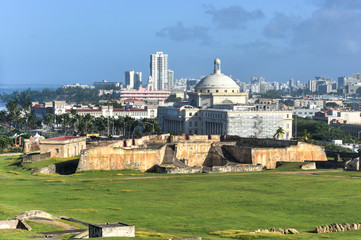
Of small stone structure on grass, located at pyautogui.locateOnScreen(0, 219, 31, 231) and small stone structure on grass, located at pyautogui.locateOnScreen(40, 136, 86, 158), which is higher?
small stone structure on grass, located at pyautogui.locateOnScreen(40, 136, 86, 158)

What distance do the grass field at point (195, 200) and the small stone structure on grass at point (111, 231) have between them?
4.33ft

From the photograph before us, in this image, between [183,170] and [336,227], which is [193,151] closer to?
[183,170]

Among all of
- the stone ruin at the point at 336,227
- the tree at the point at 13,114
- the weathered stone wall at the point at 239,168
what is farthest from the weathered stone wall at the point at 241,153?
the tree at the point at 13,114

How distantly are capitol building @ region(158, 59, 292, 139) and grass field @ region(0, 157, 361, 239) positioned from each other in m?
77.3

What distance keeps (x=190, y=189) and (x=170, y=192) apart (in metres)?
2.23

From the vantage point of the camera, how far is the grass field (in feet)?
118

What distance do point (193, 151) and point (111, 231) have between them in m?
49.7

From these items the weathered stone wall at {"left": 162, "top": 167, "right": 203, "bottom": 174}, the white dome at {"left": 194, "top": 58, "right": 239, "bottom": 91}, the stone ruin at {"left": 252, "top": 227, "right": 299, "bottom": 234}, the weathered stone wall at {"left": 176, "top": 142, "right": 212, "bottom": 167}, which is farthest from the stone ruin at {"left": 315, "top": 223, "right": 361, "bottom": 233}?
the white dome at {"left": 194, "top": 58, "right": 239, "bottom": 91}

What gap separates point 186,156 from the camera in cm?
7806

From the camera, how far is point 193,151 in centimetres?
7894

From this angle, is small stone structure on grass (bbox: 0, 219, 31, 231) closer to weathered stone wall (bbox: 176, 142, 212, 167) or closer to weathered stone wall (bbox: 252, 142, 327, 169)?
weathered stone wall (bbox: 252, 142, 327, 169)

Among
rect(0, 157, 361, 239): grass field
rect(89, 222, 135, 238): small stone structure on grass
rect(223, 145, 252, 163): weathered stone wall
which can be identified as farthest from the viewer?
rect(223, 145, 252, 163): weathered stone wall

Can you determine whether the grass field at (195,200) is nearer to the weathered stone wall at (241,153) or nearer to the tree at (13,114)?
the weathered stone wall at (241,153)

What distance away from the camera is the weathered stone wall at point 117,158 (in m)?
64.4
